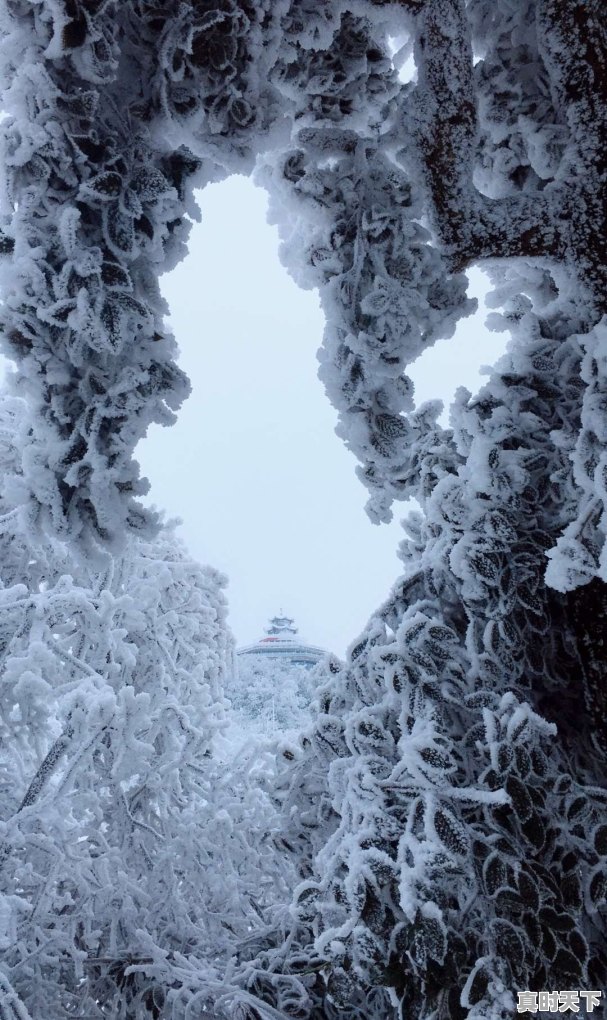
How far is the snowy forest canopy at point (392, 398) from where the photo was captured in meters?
1.59

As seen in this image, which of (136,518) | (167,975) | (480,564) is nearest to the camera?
(136,518)

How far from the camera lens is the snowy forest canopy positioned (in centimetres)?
159

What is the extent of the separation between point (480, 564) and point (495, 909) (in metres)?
0.80

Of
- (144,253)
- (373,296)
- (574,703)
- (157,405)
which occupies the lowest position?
(574,703)

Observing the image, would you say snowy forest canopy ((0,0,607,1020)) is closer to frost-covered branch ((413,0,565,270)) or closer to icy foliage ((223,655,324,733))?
frost-covered branch ((413,0,565,270))

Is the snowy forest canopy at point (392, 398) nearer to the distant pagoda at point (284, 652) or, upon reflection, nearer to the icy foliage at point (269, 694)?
the icy foliage at point (269, 694)

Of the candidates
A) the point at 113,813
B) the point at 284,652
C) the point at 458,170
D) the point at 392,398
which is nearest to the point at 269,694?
the point at 284,652

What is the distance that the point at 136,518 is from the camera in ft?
5.61

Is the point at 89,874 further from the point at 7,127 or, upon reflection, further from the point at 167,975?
the point at 7,127

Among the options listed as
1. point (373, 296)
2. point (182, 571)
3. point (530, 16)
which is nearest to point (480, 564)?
point (373, 296)

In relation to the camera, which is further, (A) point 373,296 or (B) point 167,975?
(B) point 167,975

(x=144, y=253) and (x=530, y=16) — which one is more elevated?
(x=530, y=16)

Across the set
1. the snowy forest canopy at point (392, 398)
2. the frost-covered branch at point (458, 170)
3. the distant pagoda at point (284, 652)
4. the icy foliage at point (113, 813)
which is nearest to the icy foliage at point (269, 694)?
the distant pagoda at point (284, 652)

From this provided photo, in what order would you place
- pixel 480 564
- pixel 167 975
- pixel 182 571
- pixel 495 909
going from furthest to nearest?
pixel 182 571
pixel 167 975
pixel 480 564
pixel 495 909
